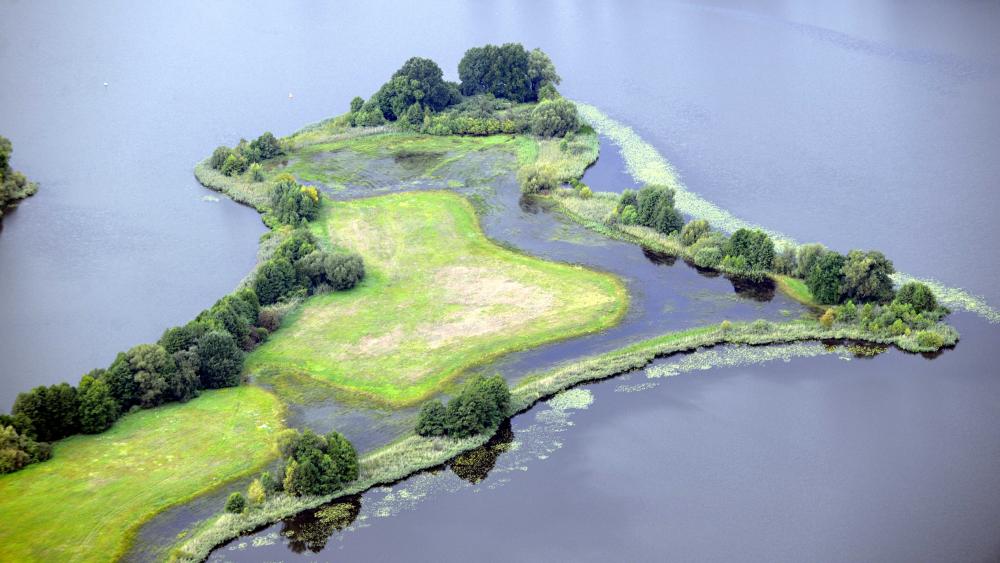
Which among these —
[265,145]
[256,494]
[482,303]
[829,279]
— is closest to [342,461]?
[256,494]

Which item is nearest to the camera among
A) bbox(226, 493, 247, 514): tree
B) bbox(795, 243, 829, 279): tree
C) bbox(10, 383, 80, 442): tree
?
bbox(226, 493, 247, 514): tree

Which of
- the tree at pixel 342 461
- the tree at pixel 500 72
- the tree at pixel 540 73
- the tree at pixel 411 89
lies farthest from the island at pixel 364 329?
the tree at pixel 540 73

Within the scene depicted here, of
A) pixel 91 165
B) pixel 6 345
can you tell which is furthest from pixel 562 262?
pixel 91 165

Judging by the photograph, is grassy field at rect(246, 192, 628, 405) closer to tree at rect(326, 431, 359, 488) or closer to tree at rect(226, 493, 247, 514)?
tree at rect(326, 431, 359, 488)

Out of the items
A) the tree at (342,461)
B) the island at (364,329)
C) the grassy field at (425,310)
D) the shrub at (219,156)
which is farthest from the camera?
the shrub at (219,156)

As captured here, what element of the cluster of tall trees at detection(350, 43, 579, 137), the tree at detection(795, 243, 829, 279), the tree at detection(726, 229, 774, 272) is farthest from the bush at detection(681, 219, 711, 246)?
the cluster of tall trees at detection(350, 43, 579, 137)

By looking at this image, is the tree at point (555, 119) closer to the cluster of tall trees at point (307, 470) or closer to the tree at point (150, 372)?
the tree at point (150, 372)

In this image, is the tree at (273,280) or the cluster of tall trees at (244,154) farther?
the cluster of tall trees at (244,154)
